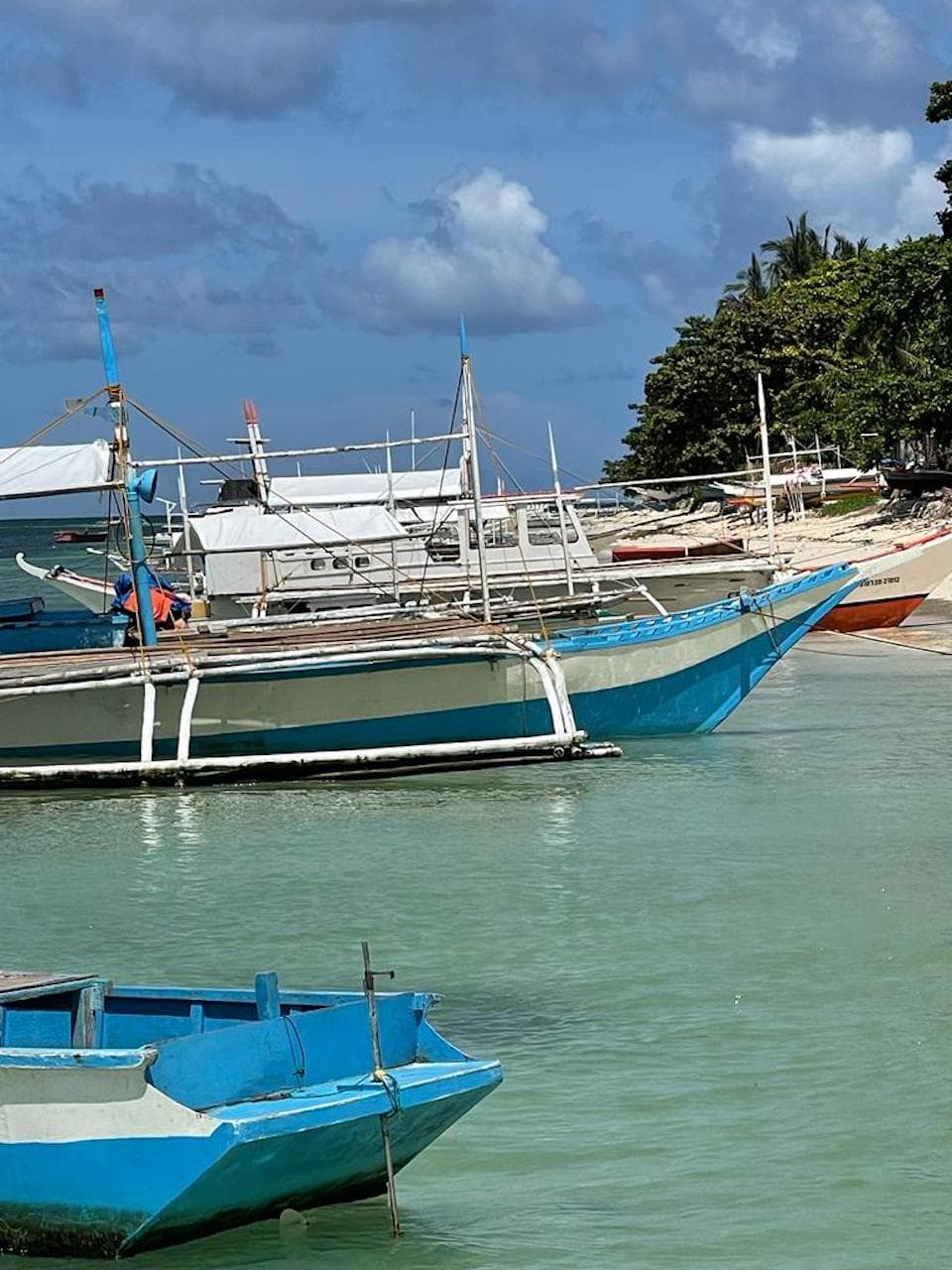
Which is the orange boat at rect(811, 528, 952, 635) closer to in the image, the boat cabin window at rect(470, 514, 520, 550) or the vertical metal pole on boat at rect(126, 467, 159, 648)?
the boat cabin window at rect(470, 514, 520, 550)

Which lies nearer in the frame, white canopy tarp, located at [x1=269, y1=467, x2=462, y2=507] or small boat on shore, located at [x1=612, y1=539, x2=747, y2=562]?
white canopy tarp, located at [x1=269, y1=467, x2=462, y2=507]

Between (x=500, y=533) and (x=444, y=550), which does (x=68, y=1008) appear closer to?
(x=444, y=550)

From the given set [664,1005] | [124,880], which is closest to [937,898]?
[664,1005]

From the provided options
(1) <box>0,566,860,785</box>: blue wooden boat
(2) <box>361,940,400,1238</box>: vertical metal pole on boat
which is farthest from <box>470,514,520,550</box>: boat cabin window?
(2) <box>361,940,400,1238</box>: vertical metal pole on boat

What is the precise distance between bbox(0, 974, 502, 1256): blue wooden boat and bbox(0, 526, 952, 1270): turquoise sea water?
0.36m

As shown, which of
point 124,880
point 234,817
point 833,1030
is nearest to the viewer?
point 833,1030

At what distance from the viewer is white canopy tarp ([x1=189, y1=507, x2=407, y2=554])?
88.2 feet

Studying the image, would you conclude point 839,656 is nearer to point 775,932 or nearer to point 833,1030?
point 775,932

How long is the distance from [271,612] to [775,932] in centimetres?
1739

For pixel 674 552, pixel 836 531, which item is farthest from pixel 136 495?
pixel 836 531

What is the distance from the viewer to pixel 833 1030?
9.86 meters

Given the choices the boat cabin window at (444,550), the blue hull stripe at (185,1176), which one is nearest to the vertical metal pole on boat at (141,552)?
the boat cabin window at (444,550)

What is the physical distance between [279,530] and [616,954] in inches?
645

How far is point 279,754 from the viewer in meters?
18.5
